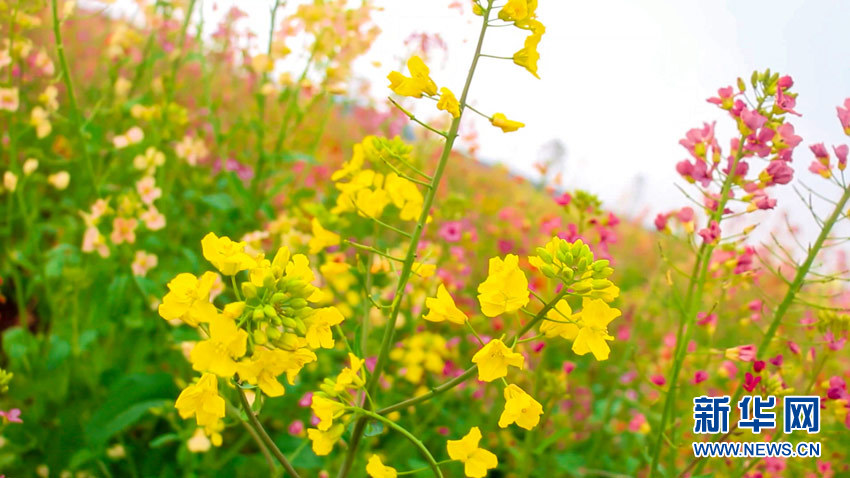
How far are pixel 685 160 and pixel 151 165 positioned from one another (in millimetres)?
1820

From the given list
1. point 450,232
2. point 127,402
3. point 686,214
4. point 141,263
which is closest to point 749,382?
point 686,214

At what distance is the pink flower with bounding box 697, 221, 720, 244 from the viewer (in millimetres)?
1388

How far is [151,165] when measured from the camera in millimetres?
2193

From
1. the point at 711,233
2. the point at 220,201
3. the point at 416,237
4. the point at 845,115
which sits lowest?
the point at 220,201

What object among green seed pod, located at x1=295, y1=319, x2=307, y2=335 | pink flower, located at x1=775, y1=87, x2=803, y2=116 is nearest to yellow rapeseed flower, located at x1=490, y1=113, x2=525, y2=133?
green seed pod, located at x1=295, y1=319, x2=307, y2=335

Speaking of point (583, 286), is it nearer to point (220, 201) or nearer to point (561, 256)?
point (561, 256)

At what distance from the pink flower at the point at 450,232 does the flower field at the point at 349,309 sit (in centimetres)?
2

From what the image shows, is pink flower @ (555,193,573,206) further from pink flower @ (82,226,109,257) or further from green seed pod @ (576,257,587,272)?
pink flower @ (82,226,109,257)

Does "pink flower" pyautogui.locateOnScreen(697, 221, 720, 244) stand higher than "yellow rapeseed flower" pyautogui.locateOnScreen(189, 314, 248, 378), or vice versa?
"pink flower" pyautogui.locateOnScreen(697, 221, 720, 244)

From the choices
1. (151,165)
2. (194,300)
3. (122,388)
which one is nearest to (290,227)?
(151,165)

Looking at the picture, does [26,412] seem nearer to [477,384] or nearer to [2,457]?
[2,457]

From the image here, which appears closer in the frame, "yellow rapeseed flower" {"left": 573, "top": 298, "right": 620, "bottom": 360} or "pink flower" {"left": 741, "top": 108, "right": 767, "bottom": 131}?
"yellow rapeseed flower" {"left": 573, "top": 298, "right": 620, "bottom": 360}

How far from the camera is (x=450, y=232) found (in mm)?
2527

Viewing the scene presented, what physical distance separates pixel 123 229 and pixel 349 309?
799mm
